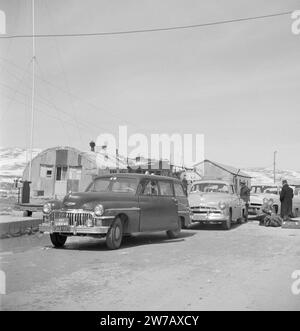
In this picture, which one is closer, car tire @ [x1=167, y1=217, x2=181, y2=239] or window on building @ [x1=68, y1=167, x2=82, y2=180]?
car tire @ [x1=167, y1=217, x2=181, y2=239]

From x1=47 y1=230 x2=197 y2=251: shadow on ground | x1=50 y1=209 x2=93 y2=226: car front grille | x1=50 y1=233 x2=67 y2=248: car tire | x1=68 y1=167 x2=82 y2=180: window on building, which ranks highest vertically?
x1=68 y1=167 x2=82 y2=180: window on building

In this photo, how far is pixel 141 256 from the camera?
923 centimetres

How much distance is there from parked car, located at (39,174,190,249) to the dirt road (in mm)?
404

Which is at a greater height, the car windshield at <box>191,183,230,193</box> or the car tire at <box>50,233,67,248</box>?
the car windshield at <box>191,183,230,193</box>

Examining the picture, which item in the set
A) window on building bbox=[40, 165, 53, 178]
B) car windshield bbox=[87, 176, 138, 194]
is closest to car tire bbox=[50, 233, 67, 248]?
car windshield bbox=[87, 176, 138, 194]

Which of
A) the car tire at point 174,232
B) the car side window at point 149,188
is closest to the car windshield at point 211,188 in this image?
the car tire at point 174,232

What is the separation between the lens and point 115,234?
1020cm

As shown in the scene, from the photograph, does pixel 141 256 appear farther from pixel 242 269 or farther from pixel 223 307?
pixel 223 307

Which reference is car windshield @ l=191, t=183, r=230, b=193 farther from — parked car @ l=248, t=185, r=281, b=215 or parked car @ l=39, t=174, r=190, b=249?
parked car @ l=39, t=174, r=190, b=249

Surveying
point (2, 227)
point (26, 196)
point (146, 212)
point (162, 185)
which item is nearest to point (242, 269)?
point (146, 212)

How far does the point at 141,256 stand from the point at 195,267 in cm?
150

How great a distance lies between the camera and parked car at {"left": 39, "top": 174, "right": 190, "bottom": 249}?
9.94 m

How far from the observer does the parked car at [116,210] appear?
9938mm

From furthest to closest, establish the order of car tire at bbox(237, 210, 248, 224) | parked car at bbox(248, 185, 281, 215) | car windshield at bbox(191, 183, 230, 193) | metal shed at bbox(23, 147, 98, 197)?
1. metal shed at bbox(23, 147, 98, 197)
2. parked car at bbox(248, 185, 281, 215)
3. car tire at bbox(237, 210, 248, 224)
4. car windshield at bbox(191, 183, 230, 193)
